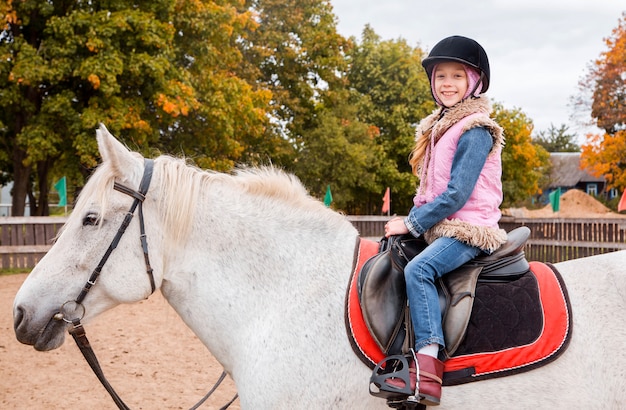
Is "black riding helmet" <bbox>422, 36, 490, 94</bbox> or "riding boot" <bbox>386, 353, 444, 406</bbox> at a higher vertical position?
"black riding helmet" <bbox>422, 36, 490, 94</bbox>

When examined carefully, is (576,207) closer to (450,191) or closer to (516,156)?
(516,156)

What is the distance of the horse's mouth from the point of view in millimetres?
2525

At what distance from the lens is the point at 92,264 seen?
2.55 metres

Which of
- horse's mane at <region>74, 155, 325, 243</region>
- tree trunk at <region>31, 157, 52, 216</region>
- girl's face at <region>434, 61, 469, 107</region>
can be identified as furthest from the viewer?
tree trunk at <region>31, 157, 52, 216</region>

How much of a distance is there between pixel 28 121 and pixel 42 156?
62.9 inches

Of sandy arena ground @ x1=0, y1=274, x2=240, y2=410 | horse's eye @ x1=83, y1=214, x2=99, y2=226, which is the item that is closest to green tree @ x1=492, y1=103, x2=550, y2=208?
sandy arena ground @ x1=0, y1=274, x2=240, y2=410

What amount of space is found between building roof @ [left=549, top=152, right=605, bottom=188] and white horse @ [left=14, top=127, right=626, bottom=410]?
61.7m

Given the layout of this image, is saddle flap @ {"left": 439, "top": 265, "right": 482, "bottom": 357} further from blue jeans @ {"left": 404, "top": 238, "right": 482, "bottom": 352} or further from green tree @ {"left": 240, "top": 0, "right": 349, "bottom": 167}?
green tree @ {"left": 240, "top": 0, "right": 349, "bottom": 167}

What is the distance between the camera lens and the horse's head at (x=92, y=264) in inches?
99.4

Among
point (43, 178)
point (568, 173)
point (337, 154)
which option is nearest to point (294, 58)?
point (337, 154)

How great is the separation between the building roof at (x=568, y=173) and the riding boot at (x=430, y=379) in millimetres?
62041

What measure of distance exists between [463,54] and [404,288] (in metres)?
1.19

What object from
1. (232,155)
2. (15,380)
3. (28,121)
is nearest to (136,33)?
(28,121)

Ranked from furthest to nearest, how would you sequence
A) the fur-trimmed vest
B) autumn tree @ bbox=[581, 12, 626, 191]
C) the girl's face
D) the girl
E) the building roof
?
1. the building roof
2. autumn tree @ bbox=[581, 12, 626, 191]
3. the girl's face
4. the fur-trimmed vest
5. the girl
